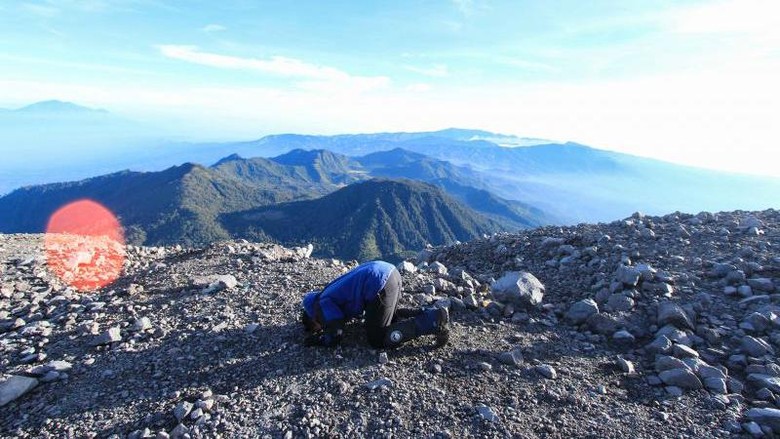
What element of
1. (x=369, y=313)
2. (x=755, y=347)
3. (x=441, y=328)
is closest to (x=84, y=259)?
(x=369, y=313)

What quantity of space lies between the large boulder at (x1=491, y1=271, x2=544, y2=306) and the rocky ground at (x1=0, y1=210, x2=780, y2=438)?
0.04 metres

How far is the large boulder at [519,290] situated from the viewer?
344 inches

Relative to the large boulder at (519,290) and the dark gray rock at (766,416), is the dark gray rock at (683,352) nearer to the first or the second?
the dark gray rock at (766,416)

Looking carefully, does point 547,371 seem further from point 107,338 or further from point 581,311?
point 107,338

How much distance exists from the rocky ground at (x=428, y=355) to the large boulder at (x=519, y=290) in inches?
1.6

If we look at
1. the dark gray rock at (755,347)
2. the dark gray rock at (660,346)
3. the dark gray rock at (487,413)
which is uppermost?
the dark gray rock at (755,347)

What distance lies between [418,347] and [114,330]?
5177 millimetres

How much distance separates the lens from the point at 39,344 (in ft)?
22.7

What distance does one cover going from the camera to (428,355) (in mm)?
6816

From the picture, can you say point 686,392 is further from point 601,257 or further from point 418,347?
point 601,257

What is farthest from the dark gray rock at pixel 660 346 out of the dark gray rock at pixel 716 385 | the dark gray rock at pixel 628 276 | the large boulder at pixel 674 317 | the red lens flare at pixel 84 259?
the red lens flare at pixel 84 259

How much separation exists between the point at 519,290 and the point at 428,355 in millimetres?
2997

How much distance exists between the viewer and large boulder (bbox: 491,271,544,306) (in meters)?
8.74

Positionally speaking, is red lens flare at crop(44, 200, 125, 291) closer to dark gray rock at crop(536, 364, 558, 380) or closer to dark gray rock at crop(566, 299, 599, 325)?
dark gray rock at crop(536, 364, 558, 380)
